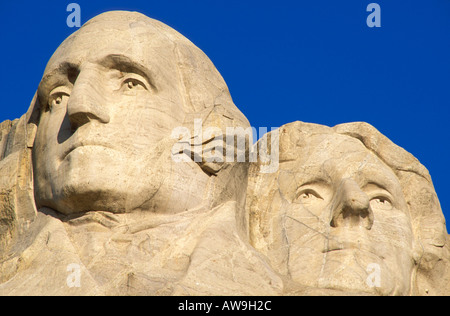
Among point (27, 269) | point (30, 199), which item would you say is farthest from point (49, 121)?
point (27, 269)

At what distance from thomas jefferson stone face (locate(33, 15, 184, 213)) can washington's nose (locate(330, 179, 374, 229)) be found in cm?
177

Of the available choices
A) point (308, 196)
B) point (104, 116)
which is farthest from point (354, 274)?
point (104, 116)

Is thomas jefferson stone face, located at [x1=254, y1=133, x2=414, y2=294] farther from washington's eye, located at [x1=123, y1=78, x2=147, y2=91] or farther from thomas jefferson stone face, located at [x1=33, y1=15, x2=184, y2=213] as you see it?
washington's eye, located at [x1=123, y1=78, x2=147, y2=91]

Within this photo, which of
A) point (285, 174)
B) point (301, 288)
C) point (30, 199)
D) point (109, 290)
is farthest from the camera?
point (285, 174)

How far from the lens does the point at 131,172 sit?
32.2 ft

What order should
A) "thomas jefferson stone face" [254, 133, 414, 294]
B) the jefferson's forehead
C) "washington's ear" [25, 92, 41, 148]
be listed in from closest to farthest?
"thomas jefferson stone face" [254, 133, 414, 294], "washington's ear" [25, 92, 41, 148], the jefferson's forehead

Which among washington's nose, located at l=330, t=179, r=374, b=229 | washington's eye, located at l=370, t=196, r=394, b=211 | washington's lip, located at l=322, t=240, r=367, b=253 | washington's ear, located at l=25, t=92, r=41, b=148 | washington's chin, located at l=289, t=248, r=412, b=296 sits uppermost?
washington's ear, located at l=25, t=92, r=41, b=148

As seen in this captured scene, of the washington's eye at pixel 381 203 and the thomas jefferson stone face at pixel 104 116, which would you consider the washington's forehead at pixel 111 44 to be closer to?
the thomas jefferson stone face at pixel 104 116

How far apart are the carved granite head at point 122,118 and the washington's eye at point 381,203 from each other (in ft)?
5.05

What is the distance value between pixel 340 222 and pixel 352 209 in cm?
21

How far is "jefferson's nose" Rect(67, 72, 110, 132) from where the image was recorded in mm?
9945

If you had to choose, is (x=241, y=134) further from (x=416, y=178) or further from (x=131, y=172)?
(x=416, y=178)

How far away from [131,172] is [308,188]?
7.05 feet

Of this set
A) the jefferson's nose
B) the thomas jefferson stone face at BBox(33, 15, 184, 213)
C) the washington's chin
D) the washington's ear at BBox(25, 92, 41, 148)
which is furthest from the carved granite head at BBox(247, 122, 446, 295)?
the washington's ear at BBox(25, 92, 41, 148)
